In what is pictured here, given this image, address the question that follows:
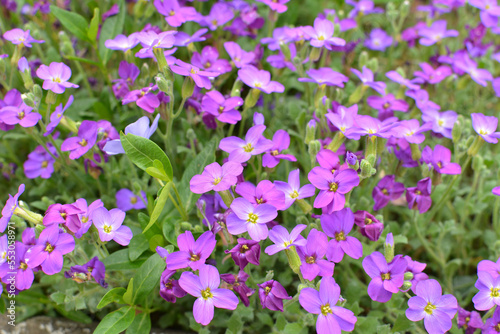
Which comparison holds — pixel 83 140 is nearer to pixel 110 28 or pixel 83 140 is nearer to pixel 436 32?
pixel 110 28

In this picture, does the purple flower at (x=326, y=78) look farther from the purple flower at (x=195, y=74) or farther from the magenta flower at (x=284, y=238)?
the magenta flower at (x=284, y=238)

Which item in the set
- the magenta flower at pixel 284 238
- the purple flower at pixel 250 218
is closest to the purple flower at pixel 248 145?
the purple flower at pixel 250 218

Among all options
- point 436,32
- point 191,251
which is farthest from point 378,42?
point 191,251

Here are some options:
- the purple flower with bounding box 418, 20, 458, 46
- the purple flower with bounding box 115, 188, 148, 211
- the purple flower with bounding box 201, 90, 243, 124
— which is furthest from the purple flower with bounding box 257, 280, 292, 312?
the purple flower with bounding box 418, 20, 458, 46

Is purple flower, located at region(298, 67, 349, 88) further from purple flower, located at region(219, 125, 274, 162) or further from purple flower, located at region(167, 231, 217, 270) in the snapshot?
purple flower, located at region(167, 231, 217, 270)

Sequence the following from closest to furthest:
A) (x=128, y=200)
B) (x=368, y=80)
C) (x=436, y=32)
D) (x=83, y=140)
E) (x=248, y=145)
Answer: (x=248, y=145) → (x=83, y=140) → (x=128, y=200) → (x=368, y=80) → (x=436, y=32)

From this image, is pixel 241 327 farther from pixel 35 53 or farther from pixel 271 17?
pixel 35 53

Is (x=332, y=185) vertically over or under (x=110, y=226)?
over
